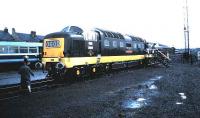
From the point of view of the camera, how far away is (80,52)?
20.1 metres

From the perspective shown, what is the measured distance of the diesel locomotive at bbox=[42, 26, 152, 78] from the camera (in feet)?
62.2

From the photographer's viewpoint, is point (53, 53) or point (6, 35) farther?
point (6, 35)

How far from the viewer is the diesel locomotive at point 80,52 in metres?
19.0

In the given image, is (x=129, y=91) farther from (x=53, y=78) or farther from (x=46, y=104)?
(x=53, y=78)

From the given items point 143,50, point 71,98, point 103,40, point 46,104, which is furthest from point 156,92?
point 143,50

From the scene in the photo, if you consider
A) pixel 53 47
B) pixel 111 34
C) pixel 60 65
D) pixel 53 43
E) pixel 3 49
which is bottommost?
pixel 60 65

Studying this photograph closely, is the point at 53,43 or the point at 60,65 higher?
the point at 53,43

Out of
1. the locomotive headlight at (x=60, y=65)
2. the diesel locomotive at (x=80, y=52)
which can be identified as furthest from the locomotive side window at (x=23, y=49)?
the locomotive headlight at (x=60, y=65)

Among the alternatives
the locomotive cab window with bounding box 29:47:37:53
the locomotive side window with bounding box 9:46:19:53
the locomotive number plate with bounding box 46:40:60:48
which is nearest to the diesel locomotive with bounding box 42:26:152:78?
the locomotive number plate with bounding box 46:40:60:48

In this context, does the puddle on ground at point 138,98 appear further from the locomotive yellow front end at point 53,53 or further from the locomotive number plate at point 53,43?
the locomotive number plate at point 53,43

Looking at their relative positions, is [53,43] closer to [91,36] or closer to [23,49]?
[91,36]

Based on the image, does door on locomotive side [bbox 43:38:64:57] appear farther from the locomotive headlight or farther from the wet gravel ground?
the wet gravel ground

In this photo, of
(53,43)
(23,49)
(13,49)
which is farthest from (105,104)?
(23,49)

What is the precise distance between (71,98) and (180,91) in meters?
5.39
